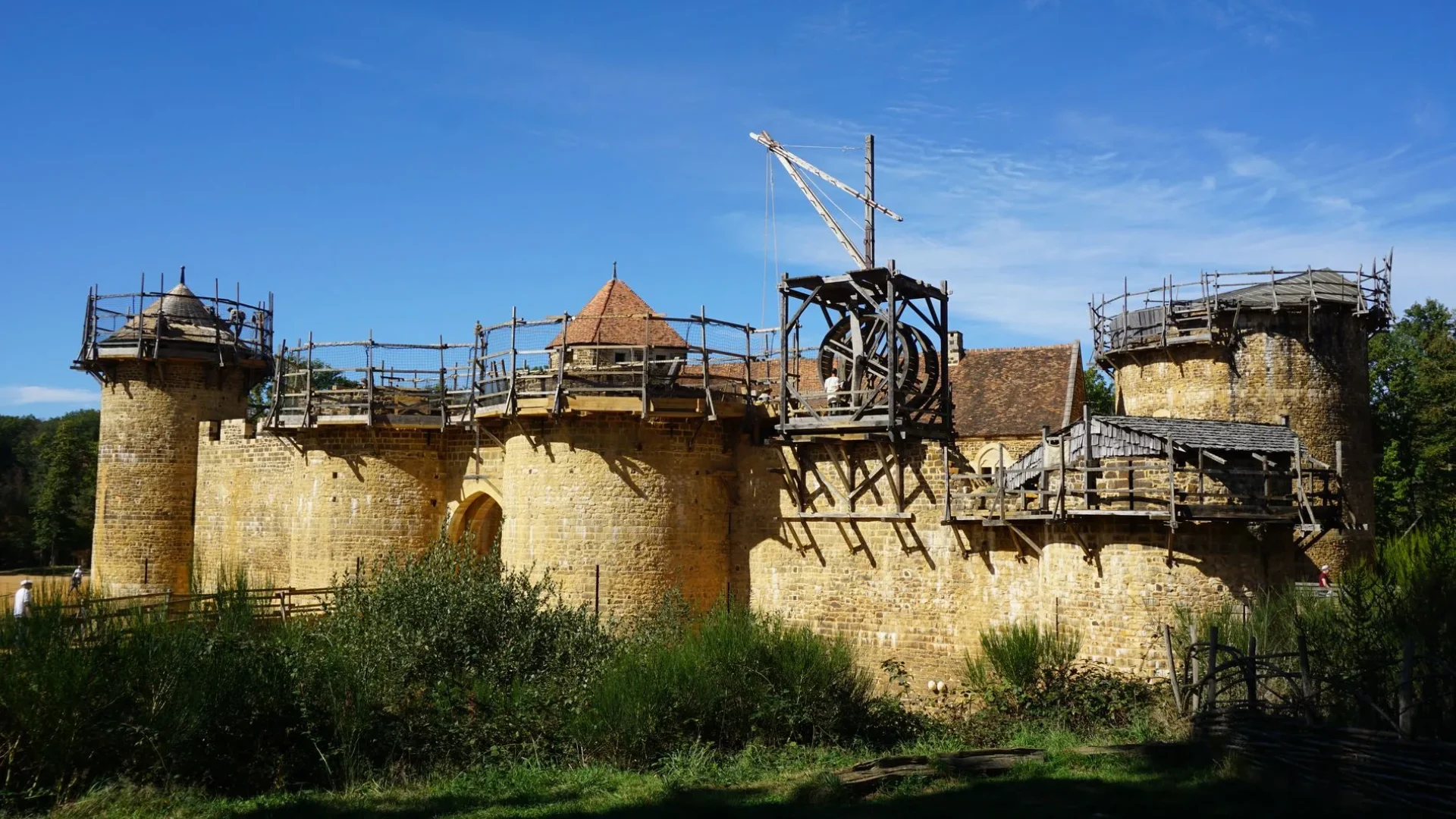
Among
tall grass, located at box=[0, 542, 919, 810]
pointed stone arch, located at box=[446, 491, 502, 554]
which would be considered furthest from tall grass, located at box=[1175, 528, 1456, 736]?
pointed stone arch, located at box=[446, 491, 502, 554]

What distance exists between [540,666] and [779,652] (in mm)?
3447

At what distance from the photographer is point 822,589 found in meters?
20.3

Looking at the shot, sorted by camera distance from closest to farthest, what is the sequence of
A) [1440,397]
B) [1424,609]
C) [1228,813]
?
[1228,813] < [1424,609] < [1440,397]

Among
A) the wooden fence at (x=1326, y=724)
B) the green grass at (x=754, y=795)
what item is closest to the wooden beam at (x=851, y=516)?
the green grass at (x=754, y=795)

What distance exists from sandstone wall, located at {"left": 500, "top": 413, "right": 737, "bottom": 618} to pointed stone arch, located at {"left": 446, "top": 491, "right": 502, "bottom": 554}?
365 cm

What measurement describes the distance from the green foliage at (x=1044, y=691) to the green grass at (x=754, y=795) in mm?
2189

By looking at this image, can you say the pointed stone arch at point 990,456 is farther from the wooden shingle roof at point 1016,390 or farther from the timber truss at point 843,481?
the timber truss at point 843,481

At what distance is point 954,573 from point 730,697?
184 inches

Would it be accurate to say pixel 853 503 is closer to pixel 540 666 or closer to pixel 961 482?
pixel 961 482

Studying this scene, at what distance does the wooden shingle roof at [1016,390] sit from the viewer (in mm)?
26266

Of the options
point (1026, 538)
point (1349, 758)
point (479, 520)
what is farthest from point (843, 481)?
point (1349, 758)

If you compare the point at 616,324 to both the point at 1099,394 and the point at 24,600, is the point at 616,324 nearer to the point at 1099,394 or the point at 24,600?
the point at 24,600

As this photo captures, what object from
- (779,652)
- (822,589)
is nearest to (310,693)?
(779,652)

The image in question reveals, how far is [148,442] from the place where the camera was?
28328 millimetres
